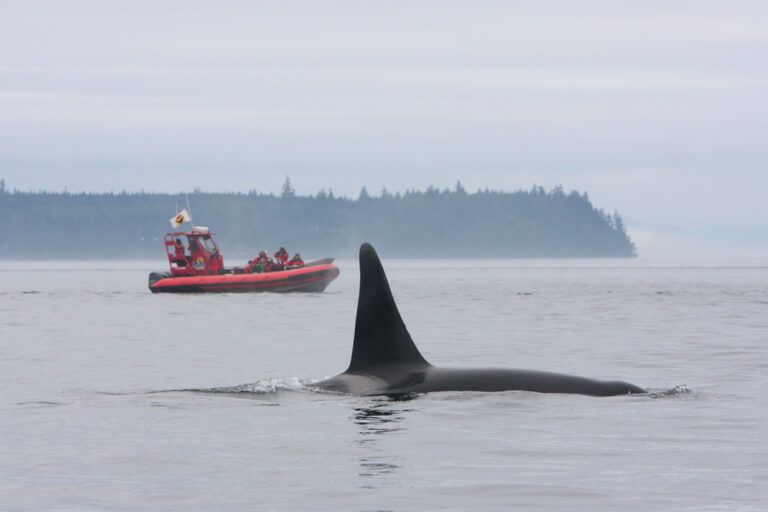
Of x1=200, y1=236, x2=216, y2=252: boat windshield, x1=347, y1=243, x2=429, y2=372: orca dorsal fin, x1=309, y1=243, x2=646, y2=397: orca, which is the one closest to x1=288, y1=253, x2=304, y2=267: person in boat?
x1=200, y1=236, x2=216, y2=252: boat windshield

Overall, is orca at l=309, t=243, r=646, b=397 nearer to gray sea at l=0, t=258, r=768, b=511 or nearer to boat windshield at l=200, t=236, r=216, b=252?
gray sea at l=0, t=258, r=768, b=511

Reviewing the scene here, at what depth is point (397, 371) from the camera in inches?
576

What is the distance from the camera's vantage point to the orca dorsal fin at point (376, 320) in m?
14.4

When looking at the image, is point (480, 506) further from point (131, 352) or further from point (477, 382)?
point (131, 352)

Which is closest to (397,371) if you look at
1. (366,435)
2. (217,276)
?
(366,435)

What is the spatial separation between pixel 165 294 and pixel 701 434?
50.6 m

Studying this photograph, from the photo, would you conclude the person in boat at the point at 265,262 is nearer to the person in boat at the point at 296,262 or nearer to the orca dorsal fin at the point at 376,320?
the person in boat at the point at 296,262

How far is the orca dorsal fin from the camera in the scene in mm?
14352

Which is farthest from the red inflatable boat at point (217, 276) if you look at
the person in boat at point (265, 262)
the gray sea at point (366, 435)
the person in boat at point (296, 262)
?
the gray sea at point (366, 435)

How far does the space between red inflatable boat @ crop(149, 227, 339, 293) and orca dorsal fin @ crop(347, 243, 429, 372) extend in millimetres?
40436

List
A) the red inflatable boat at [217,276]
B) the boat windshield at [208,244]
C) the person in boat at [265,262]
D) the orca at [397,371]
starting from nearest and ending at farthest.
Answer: the orca at [397,371]
the red inflatable boat at [217,276]
the person in boat at [265,262]
the boat windshield at [208,244]

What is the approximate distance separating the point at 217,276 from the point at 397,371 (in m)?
42.7

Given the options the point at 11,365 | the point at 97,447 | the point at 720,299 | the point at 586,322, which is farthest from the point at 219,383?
the point at 720,299

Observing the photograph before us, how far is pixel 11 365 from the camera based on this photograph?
2167 cm
